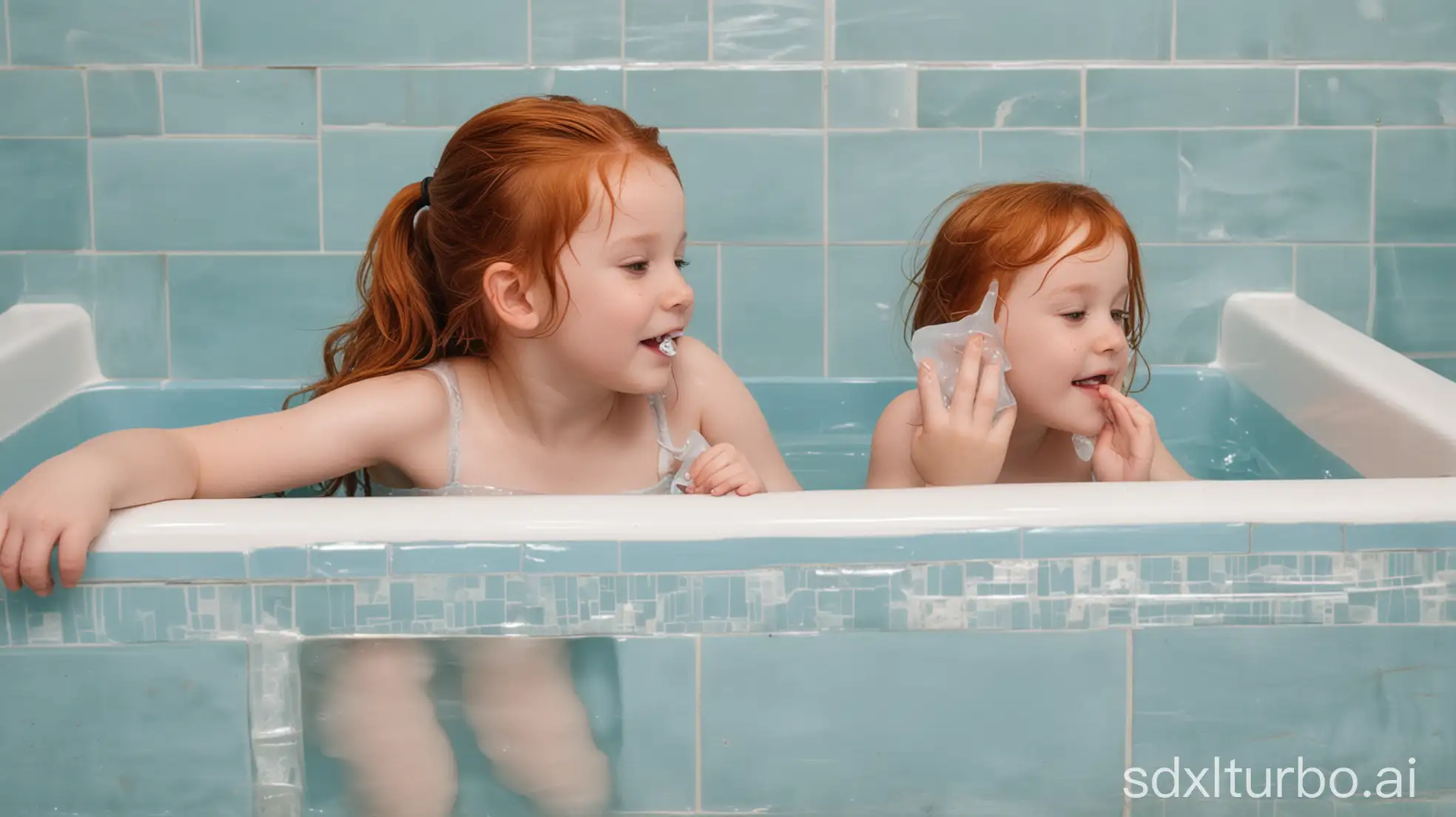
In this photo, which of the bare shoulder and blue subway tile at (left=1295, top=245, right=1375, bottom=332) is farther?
blue subway tile at (left=1295, top=245, right=1375, bottom=332)

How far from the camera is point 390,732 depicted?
1219 mm

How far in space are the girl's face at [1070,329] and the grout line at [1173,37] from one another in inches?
24.7

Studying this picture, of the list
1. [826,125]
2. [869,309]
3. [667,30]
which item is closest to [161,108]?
[667,30]

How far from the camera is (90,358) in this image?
2086mm

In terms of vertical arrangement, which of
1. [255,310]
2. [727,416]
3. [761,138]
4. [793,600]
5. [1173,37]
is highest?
[1173,37]

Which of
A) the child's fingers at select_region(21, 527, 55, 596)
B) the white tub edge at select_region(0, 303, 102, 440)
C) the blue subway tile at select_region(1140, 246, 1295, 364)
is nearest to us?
the child's fingers at select_region(21, 527, 55, 596)

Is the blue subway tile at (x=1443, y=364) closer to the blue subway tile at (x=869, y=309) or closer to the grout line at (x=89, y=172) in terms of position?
the blue subway tile at (x=869, y=309)

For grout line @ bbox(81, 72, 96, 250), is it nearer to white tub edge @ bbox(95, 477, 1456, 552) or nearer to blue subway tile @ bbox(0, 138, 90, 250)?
blue subway tile @ bbox(0, 138, 90, 250)

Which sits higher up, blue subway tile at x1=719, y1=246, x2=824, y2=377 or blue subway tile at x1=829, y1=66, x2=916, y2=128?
blue subway tile at x1=829, y1=66, x2=916, y2=128

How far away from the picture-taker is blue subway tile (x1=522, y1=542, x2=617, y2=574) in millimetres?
1181

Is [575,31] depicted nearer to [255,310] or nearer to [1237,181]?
[255,310]

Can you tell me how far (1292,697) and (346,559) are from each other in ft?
2.47

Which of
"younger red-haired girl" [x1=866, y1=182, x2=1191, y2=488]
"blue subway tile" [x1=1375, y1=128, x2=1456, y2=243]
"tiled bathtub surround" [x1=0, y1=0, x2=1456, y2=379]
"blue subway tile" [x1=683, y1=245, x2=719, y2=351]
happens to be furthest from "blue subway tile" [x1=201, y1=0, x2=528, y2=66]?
"blue subway tile" [x1=1375, y1=128, x2=1456, y2=243]

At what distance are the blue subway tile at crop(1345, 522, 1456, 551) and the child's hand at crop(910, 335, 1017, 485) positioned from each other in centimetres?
33
